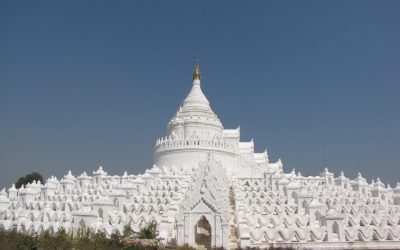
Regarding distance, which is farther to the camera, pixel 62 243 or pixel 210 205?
pixel 210 205

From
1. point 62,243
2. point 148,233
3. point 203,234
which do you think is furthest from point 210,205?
point 62,243

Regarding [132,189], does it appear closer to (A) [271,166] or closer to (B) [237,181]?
(B) [237,181]

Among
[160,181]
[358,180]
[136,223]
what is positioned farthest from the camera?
[358,180]

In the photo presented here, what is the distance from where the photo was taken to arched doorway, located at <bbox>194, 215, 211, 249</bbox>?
22.4m

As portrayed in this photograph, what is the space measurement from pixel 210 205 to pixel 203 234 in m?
3.00

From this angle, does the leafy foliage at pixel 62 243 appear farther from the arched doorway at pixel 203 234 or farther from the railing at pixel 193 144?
the railing at pixel 193 144

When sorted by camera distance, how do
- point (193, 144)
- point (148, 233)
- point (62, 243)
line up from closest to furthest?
point (62, 243) → point (148, 233) → point (193, 144)

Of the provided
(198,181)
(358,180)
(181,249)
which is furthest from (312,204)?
(358,180)

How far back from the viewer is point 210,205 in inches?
870

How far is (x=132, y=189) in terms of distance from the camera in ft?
107

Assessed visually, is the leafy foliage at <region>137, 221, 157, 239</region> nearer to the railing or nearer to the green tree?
the railing

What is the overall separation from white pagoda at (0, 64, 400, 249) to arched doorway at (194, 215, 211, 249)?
6 centimetres

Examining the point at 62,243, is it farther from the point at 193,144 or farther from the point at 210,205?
the point at 193,144

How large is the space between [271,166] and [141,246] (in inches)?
1518
